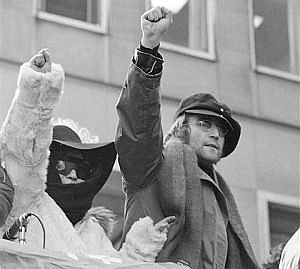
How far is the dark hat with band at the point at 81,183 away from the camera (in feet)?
15.3

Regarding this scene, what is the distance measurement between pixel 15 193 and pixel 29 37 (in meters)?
5.35

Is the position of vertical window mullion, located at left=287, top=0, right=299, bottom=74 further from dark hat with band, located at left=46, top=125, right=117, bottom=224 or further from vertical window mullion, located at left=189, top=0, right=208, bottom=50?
dark hat with band, located at left=46, top=125, right=117, bottom=224

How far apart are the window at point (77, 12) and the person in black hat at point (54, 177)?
483cm

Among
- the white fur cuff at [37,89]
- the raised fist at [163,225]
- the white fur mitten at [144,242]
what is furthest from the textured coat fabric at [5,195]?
the raised fist at [163,225]

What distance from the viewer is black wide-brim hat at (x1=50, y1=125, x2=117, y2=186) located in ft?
15.5

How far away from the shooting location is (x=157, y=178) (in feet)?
15.2

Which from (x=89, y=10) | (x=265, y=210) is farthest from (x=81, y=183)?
(x=265, y=210)

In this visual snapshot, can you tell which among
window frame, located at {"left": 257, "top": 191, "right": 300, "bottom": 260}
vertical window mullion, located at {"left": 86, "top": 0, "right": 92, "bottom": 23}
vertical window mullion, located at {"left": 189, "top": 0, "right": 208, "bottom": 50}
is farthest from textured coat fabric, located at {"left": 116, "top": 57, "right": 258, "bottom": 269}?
vertical window mullion, located at {"left": 189, "top": 0, "right": 208, "bottom": 50}

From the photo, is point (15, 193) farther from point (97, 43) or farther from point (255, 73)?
point (255, 73)

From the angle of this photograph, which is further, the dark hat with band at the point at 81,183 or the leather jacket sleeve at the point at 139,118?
the dark hat with band at the point at 81,183

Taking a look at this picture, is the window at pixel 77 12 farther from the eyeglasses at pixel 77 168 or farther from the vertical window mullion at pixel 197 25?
the eyeglasses at pixel 77 168

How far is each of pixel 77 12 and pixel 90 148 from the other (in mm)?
5197

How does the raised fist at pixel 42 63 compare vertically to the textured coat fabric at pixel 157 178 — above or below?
above

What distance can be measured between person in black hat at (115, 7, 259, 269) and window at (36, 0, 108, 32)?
16.3 ft
